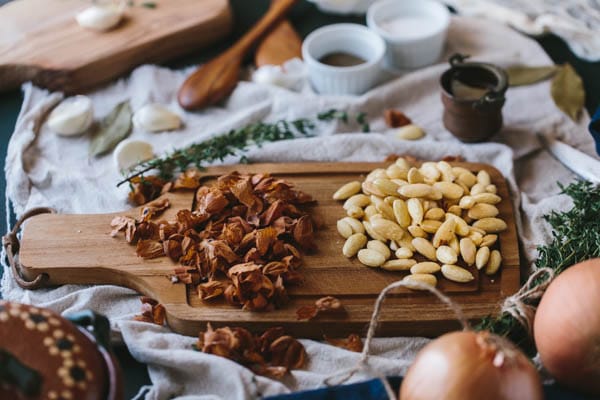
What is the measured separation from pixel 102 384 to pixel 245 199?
477 mm

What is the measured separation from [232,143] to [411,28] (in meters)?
0.54

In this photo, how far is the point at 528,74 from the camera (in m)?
1.76

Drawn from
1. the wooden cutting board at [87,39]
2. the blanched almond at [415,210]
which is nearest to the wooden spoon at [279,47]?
the wooden cutting board at [87,39]

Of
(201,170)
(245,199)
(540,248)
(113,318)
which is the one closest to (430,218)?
(540,248)

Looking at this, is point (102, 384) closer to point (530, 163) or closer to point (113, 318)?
point (113, 318)

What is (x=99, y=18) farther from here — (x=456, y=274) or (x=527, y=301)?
(x=527, y=301)

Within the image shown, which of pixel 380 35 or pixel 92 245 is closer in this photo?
pixel 92 245

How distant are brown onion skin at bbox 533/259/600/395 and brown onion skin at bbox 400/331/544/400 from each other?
0.32 feet

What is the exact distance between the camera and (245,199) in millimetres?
1390

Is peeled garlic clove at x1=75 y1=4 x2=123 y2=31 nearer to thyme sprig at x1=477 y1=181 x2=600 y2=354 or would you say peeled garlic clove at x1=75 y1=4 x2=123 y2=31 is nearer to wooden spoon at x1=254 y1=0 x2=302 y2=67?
wooden spoon at x1=254 y1=0 x2=302 y2=67

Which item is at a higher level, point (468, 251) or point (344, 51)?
point (344, 51)

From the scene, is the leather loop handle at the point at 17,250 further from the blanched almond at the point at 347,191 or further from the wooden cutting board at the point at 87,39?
the blanched almond at the point at 347,191

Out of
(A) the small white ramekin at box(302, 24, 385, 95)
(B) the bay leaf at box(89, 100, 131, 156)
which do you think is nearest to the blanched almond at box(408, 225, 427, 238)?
(A) the small white ramekin at box(302, 24, 385, 95)

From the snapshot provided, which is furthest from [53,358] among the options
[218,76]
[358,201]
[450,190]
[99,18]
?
[99,18]
